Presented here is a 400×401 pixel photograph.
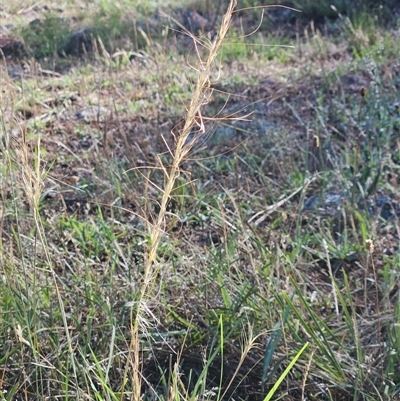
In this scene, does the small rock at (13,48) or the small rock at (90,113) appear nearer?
the small rock at (90,113)

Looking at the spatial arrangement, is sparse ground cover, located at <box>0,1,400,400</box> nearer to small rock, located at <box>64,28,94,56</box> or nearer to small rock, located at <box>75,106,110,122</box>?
small rock, located at <box>75,106,110,122</box>

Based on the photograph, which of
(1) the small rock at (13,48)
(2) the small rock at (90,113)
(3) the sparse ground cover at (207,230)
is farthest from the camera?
(1) the small rock at (13,48)

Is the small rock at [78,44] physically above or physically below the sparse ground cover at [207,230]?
below

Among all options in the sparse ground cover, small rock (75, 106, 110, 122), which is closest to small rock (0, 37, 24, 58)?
the sparse ground cover

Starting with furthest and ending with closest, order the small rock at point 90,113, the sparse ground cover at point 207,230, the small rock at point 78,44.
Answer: the small rock at point 78,44 → the small rock at point 90,113 → the sparse ground cover at point 207,230

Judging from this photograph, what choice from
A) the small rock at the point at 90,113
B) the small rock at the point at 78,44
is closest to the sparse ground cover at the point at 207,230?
the small rock at the point at 90,113

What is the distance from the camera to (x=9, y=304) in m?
2.29

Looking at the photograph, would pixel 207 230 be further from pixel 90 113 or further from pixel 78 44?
pixel 78 44

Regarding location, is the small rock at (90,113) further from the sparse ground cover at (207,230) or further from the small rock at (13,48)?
the small rock at (13,48)

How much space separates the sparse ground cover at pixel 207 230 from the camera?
2062mm

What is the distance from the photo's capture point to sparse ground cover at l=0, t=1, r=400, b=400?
2.06m

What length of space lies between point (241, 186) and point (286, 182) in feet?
1.14

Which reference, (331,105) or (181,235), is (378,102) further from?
(181,235)

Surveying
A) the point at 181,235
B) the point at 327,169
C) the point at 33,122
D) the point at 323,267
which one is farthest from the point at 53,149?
the point at 323,267
